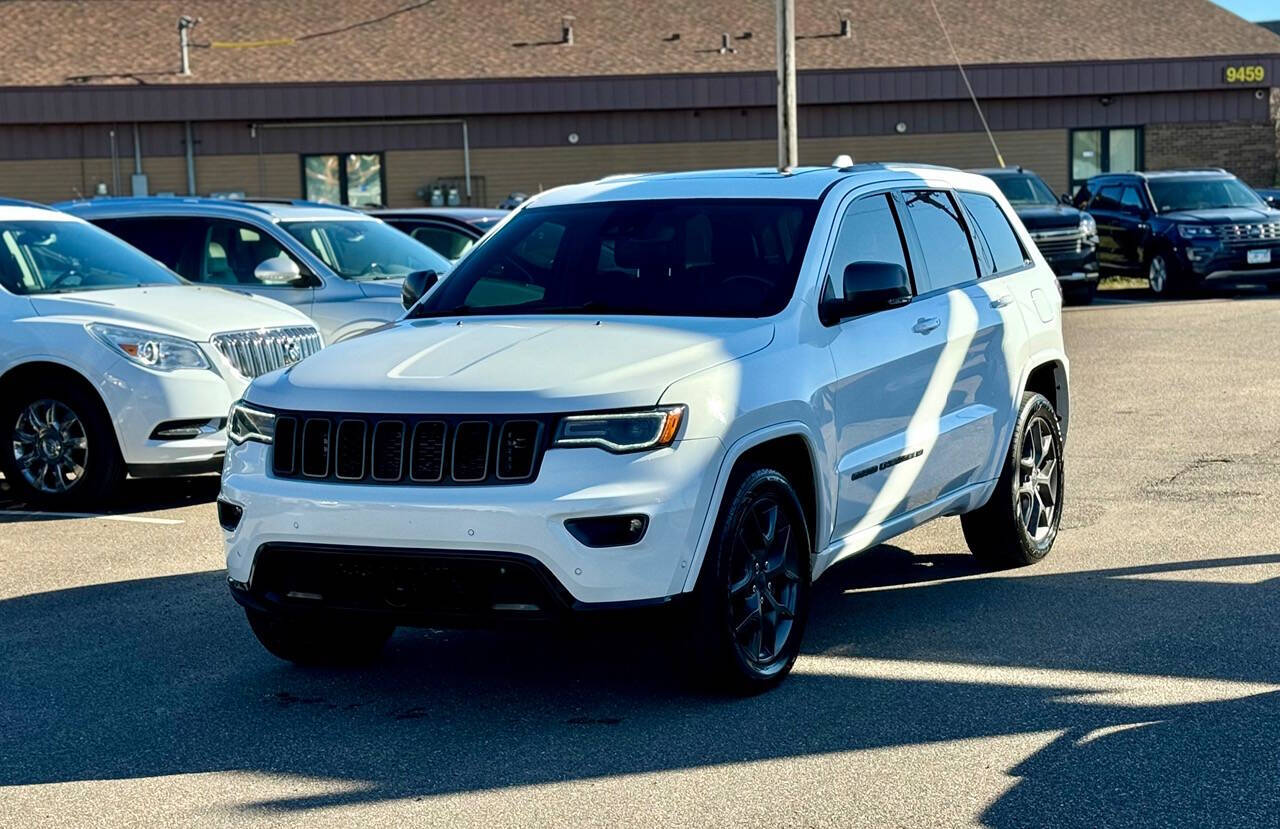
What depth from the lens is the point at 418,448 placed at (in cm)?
555

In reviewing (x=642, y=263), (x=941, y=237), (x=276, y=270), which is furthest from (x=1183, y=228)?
(x=642, y=263)

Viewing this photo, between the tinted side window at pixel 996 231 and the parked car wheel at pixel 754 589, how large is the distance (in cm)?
244

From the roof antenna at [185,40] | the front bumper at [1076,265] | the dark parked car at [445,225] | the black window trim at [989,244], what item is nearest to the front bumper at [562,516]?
the black window trim at [989,244]

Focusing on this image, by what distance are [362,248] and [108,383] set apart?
4138 millimetres

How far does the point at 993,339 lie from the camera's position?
7.65 meters

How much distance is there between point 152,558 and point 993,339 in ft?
13.7

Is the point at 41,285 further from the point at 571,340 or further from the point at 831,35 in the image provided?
the point at 831,35

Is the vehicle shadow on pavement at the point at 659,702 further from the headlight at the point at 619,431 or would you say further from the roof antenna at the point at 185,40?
the roof antenna at the point at 185,40

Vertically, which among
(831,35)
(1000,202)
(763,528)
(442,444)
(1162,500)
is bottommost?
(1162,500)

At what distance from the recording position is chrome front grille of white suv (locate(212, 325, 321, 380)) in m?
10.3

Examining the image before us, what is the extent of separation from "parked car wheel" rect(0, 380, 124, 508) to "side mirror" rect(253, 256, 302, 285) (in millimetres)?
2272

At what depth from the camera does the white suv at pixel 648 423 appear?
17.8 ft

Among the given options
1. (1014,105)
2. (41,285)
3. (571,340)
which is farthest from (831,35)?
(571,340)

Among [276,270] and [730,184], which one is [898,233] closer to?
[730,184]
